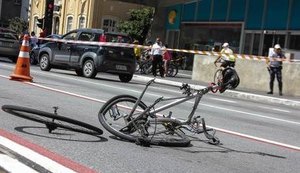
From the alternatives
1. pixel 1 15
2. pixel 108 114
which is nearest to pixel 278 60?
pixel 108 114

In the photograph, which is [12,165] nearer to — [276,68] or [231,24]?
[276,68]

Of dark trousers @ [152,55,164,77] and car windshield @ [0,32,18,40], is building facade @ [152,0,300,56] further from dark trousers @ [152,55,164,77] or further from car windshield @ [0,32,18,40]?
car windshield @ [0,32,18,40]

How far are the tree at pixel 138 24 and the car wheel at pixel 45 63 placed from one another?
20.9 meters

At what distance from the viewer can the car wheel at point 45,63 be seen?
21.6 metres

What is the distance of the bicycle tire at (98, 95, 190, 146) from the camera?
7.34 m

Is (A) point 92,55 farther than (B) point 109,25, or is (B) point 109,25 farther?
(B) point 109,25

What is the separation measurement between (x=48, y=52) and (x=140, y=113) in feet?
48.6

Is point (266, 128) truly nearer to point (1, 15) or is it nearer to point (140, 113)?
point (140, 113)

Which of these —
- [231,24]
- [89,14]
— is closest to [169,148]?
[231,24]

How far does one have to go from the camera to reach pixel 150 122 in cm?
723

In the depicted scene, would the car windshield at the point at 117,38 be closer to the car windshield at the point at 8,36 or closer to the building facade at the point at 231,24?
the car windshield at the point at 8,36

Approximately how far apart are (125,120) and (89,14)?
37203 mm

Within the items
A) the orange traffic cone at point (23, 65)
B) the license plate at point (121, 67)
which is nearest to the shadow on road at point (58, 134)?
the orange traffic cone at point (23, 65)

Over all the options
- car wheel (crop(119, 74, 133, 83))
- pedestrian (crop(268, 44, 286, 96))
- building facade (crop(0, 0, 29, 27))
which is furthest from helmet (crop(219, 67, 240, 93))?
building facade (crop(0, 0, 29, 27))
